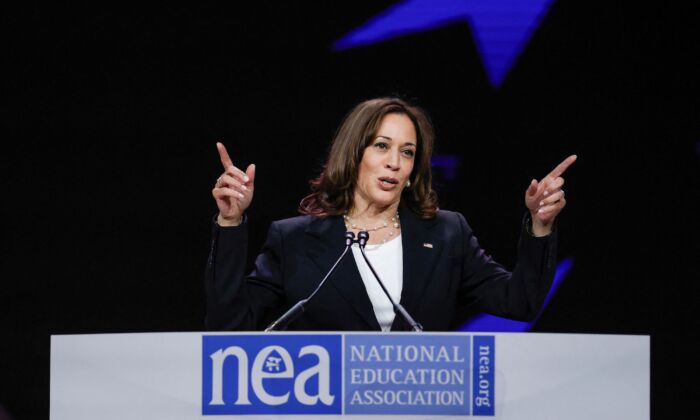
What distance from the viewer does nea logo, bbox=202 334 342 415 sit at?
1.29m

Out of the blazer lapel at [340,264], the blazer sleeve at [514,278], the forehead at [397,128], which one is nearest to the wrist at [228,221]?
the blazer lapel at [340,264]

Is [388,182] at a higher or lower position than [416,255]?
higher

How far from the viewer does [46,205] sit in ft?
9.97

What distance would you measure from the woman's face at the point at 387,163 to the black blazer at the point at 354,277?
0.09 meters

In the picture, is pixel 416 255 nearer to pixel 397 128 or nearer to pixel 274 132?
pixel 397 128

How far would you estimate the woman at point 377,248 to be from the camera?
1788mm

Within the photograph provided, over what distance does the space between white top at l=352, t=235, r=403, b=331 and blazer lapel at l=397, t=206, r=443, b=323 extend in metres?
0.02

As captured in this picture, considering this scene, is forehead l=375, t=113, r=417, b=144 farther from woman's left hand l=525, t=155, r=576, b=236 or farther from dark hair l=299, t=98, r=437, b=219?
woman's left hand l=525, t=155, r=576, b=236

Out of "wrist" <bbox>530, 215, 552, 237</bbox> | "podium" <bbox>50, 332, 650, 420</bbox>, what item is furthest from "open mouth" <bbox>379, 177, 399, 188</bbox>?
"podium" <bbox>50, 332, 650, 420</bbox>

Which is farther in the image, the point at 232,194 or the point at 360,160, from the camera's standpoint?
the point at 360,160

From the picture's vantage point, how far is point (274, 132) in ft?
9.93

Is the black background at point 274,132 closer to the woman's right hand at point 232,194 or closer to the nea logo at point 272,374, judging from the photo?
the woman's right hand at point 232,194

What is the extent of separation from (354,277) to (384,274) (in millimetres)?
90

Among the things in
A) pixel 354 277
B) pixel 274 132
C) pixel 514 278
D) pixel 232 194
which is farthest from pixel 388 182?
pixel 274 132
